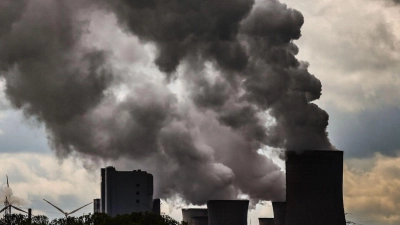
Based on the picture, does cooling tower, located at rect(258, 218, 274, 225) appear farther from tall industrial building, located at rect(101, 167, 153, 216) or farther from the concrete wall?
tall industrial building, located at rect(101, 167, 153, 216)

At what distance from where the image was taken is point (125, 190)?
13850 cm

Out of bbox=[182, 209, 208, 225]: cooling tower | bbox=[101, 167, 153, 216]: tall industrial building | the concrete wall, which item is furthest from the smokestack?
bbox=[182, 209, 208, 225]: cooling tower

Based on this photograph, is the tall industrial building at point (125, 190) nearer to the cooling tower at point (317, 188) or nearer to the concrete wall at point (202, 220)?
the concrete wall at point (202, 220)

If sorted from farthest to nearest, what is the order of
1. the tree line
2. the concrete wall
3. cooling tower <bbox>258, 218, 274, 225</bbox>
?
cooling tower <bbox>258, 218, 274, 225</bbox> → the concrete wall → the tree line

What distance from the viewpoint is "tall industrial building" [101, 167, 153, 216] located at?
138 meters

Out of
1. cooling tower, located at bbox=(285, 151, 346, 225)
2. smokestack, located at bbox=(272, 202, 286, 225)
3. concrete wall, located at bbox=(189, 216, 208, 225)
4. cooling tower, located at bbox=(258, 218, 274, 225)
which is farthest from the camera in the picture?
cooling tower, located at bbox=(258, 218, 274, 225)

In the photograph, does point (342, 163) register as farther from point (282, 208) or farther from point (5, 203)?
point (5, 203)

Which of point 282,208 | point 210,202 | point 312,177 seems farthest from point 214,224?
point 312,177

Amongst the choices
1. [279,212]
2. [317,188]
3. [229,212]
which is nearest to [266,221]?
[279,212]

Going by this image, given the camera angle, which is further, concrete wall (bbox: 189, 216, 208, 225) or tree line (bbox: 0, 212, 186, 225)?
concrete wall (bbox: 189, 216, 208, 225)

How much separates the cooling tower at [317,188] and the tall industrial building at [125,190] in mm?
39953

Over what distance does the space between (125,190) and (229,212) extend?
20701mm

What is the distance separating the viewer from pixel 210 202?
126562 millimetres

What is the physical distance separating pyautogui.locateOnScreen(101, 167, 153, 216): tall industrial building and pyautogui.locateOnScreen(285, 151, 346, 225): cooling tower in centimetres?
3995
